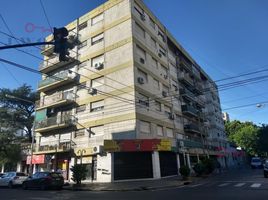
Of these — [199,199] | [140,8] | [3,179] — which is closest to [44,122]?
[3,179]

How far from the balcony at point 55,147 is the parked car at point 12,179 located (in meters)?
5.05

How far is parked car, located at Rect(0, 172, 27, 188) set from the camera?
23.5 meters

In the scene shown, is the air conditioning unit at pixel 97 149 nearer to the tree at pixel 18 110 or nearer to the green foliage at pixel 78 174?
the green foliage at pixel 78 174

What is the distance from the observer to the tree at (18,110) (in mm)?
39281

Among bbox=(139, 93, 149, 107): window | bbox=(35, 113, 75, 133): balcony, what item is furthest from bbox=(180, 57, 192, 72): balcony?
bbox=(35, 113, 75, 133): balcony

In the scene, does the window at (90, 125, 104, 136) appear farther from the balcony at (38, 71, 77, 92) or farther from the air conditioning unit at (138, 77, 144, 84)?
the balcony at (38, 71, 77, 92)

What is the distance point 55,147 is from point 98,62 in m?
10.5

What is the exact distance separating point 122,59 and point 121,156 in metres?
9.89

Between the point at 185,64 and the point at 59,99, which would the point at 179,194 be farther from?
the point at 185,64

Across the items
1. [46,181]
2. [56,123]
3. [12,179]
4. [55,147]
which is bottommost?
[46,181]

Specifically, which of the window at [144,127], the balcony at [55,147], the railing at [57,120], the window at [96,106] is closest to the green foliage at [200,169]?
the window at [144,127]

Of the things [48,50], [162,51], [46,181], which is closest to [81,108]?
[48,50]

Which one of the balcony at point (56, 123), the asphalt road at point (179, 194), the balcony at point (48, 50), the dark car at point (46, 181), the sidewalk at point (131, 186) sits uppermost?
the balcony at point (48, 50)

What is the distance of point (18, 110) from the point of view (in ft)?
132
